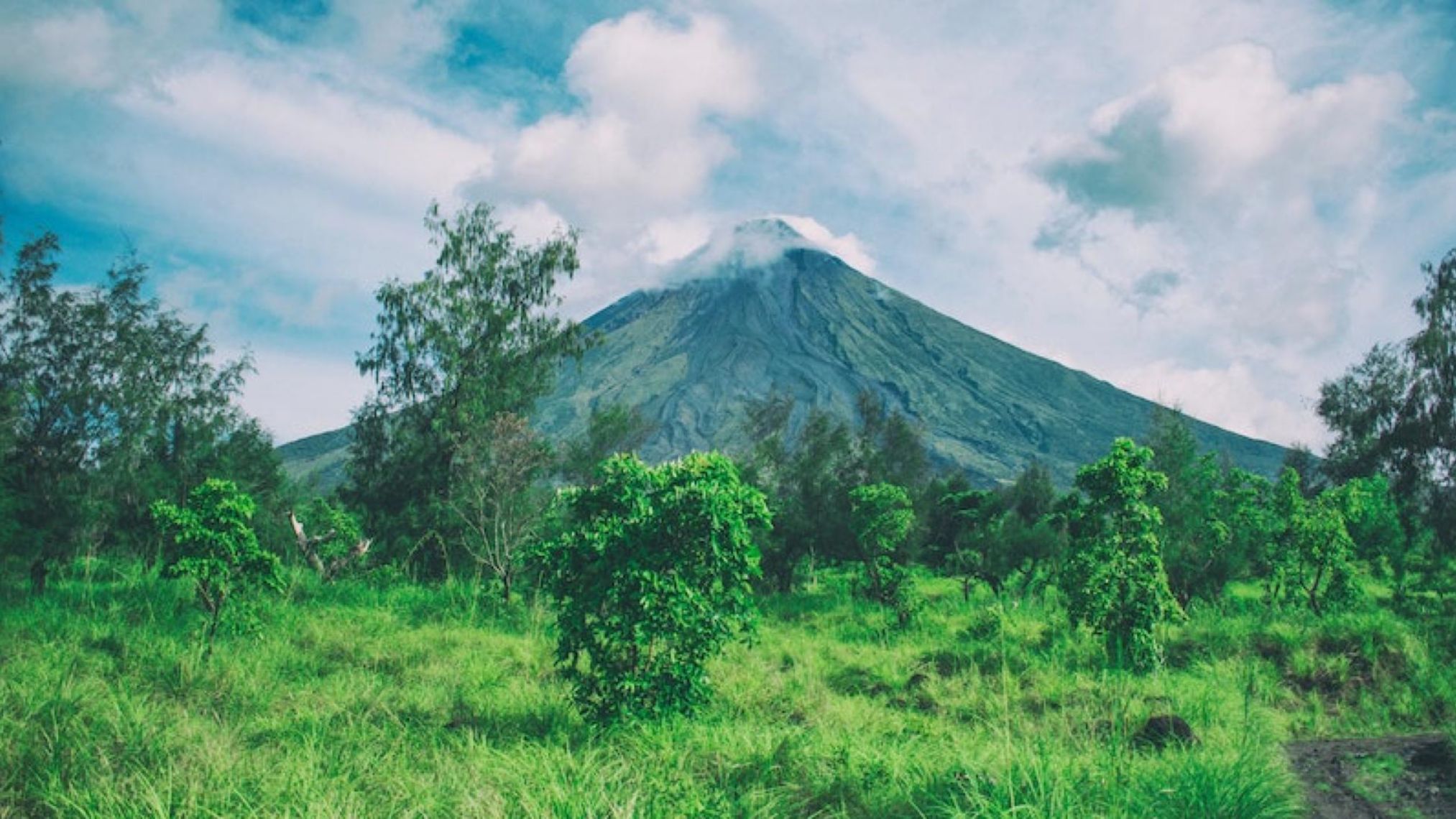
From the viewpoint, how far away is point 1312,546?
15.0 metres

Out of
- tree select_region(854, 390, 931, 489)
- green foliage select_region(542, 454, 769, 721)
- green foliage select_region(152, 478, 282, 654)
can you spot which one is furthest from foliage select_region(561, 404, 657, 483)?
green foliage select_region(542, 454, 769, 721)

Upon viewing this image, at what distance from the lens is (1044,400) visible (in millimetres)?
196500

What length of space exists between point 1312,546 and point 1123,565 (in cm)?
735

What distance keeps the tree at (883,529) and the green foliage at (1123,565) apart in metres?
5.68

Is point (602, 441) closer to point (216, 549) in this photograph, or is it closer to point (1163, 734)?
point (216, 549)

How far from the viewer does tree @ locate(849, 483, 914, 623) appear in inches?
677

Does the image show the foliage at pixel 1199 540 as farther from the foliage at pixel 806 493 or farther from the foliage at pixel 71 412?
the foliage at pixel 71 412

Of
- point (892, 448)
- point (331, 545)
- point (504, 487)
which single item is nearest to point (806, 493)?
point (892, 448)

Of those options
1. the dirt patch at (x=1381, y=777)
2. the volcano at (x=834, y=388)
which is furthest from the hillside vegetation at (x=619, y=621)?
the volcano at (x=834, y=388)

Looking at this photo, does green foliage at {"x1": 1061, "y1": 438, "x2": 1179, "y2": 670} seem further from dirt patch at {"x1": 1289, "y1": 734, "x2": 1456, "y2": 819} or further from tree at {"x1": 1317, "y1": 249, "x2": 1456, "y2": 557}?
tree at {"x1": 1317, "y1": 249, "x2": 1456, "y2": 557}

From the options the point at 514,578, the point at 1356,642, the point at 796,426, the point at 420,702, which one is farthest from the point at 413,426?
the point at 796,426

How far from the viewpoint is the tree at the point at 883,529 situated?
17188 mm

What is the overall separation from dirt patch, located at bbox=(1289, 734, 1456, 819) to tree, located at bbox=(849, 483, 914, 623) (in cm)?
1280

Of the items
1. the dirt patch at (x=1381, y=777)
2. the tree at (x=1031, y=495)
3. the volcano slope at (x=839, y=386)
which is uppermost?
the volcano slope at (x=839, y=386)
